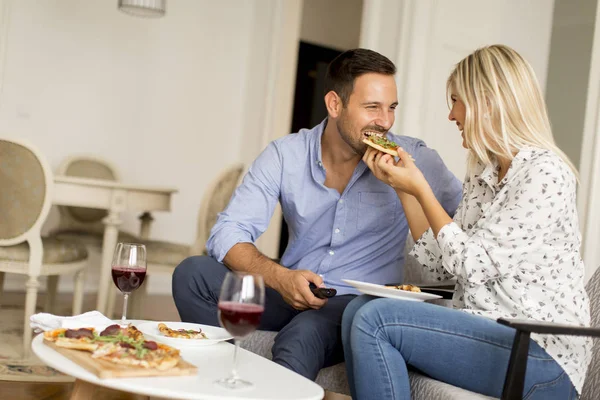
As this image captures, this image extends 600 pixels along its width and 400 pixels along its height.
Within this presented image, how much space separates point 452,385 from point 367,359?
214 millimetres

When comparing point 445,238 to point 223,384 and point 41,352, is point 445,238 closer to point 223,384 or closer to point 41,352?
point 223,384

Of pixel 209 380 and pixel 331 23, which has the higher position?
pixel 331 23

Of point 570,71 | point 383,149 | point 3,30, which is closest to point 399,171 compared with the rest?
point 383,149

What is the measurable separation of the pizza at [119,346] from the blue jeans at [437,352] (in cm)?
49

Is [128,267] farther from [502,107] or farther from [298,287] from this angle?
[502,107]

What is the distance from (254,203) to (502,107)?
924 millimetres

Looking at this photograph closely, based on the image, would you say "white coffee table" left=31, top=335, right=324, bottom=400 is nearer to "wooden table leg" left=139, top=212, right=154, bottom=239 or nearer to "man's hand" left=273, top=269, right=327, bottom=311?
"man's hand" left=273, top=269, right=327, bottom=311

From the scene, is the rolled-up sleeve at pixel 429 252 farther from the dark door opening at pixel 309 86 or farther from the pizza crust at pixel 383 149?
the dark door opening at pixel 309 86

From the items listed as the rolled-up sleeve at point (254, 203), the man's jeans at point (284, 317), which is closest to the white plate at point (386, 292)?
the man's jeans at point (284, 317)

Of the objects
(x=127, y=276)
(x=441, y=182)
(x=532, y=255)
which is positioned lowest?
(x=127, y=276)

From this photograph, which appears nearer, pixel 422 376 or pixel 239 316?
pixel 239 316

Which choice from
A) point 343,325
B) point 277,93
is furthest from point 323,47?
point 343,325

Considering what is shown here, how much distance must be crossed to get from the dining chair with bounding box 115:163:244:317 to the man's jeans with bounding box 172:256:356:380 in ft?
5.04

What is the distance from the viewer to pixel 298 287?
2.06 meters
